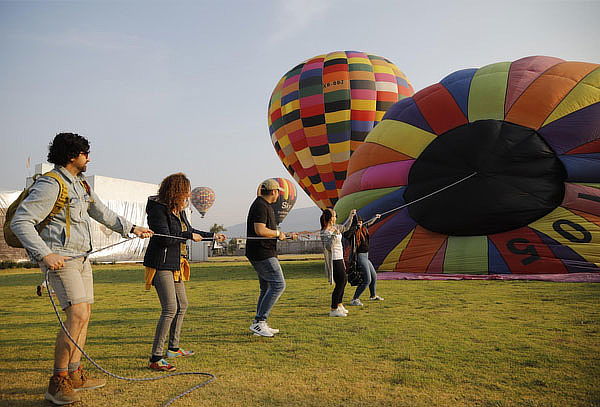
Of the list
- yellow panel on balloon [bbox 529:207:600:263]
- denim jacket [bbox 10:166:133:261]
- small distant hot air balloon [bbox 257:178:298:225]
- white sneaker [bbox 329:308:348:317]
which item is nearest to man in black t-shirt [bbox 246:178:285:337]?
white sneaker [bbox 329:308:348:317]

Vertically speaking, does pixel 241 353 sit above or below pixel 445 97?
below

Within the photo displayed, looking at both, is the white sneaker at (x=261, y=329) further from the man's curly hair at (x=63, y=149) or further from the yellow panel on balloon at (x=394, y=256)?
the yellow panel on balloon at (x=394, y=256)

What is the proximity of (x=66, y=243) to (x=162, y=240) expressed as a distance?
30.9 inches

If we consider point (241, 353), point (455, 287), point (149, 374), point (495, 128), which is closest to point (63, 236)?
point (149, 374)

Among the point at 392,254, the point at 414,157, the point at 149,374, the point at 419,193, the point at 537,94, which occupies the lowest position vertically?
the point at 149,374

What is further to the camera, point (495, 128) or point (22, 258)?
point (22, 258)

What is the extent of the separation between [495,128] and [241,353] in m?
7.92

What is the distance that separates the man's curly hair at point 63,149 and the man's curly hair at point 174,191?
2.60 ft

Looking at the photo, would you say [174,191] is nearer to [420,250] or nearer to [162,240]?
[162,240]

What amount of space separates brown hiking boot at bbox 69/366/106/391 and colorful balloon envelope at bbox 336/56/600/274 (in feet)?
25.6

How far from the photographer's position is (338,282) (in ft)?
19.7

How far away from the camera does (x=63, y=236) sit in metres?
3.09

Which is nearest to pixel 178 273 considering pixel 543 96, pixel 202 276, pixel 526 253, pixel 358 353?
pixel 358 353

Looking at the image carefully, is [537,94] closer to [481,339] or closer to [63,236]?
[481,339]
